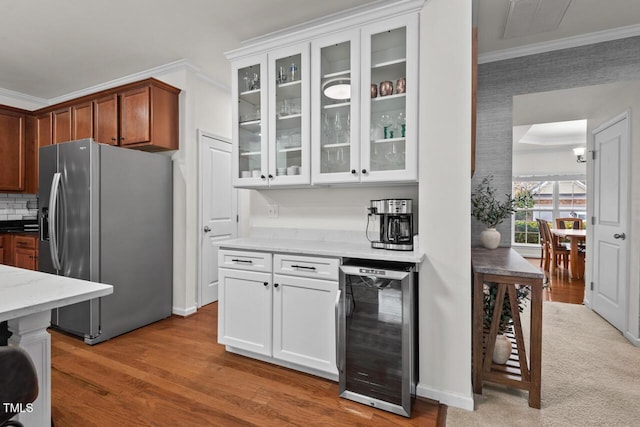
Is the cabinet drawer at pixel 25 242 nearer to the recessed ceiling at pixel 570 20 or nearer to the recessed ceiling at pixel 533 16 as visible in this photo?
the recessed ceiling at pixel 570 20

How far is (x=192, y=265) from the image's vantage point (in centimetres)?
364

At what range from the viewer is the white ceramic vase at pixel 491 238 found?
2816 mm

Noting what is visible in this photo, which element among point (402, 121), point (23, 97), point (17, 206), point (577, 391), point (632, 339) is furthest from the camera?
point (17, 206)

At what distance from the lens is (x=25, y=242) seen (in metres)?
3.71

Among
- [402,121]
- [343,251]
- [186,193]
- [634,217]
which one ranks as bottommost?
[343,251]

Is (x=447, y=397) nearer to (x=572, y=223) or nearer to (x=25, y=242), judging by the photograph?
(x=25, y=242)

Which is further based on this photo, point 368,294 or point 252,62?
point 252,62

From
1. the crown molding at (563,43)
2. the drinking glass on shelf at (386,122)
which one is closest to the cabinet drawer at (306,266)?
the drinking glass on shelf at (386,122)

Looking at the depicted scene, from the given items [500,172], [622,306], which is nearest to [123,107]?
[500,172]

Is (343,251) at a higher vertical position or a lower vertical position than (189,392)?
higher

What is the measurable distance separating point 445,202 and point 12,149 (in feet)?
17.1

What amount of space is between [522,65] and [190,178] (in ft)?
11.9

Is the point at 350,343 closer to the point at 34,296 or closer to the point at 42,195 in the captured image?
the point at 34,296

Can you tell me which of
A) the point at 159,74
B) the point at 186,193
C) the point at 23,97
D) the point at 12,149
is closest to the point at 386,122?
the point at 186,193
